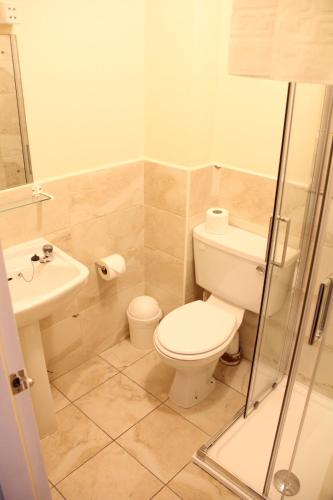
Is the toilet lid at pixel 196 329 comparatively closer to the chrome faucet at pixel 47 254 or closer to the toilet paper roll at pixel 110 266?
the toilet paper roll at pixel 110 266

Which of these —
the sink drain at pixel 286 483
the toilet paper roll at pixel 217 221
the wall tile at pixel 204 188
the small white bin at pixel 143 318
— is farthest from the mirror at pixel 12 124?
the sink drain at pixel 286 483

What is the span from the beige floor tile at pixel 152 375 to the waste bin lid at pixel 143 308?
0.26 meters

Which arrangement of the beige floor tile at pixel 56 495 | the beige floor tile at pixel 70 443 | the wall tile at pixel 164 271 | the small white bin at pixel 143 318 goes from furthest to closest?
the small white bin at pixel 143 318, the wall tile at pixel 164 271, the beige floor tile at pixel 70 443, the beige floor tile at pixel 56 495

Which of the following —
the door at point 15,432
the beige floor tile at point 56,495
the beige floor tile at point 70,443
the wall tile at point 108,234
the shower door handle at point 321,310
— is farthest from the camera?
the wall tile at point 108,234

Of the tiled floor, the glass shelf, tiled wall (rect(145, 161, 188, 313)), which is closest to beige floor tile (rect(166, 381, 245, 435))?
the tiled floor

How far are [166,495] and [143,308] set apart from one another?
101cm

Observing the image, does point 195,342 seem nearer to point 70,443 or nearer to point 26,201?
point 70,443

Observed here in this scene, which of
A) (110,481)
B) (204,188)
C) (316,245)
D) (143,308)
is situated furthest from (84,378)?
(316,245)

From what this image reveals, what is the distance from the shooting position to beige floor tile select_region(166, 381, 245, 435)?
2037mm

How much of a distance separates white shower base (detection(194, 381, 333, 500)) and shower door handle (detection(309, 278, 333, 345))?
230 mm

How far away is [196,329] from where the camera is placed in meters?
2.00

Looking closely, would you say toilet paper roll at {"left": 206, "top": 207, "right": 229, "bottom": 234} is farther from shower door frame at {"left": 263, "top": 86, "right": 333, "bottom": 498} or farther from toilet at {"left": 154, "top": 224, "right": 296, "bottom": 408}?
shower door frame at {"left": 263, "top": 86, "right": 333, "bottom": 498}

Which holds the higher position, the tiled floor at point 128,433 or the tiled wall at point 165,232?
the tiled wall at point 165,232

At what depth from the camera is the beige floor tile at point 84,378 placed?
2.22 m
